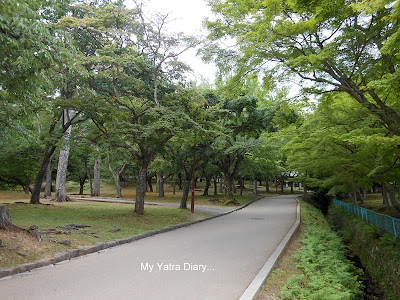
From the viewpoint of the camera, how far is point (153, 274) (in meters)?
5.43

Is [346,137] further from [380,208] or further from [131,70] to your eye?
[380,208]

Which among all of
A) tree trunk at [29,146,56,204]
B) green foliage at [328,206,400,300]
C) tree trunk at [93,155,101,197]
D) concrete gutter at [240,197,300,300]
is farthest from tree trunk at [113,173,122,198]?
concrete gutter at [240,197,300,300]

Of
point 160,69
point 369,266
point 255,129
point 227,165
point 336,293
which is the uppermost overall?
point 160,69

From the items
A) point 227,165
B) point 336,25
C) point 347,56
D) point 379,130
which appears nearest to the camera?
point 336,25

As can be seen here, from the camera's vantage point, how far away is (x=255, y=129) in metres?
20.5

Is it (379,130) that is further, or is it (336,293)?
(379,130)

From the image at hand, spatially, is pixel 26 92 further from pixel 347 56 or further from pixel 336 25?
pixel 347 56

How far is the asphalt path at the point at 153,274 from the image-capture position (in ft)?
14.5

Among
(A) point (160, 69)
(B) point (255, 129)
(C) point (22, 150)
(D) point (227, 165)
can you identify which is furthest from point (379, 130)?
(C) point (22, 150)

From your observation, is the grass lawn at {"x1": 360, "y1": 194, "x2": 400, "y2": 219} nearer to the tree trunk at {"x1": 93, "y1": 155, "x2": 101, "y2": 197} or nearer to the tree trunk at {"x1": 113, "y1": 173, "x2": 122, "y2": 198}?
the tree trunk at {"x1": 113, "y1": 173, "x2": 122, "y2": 198}

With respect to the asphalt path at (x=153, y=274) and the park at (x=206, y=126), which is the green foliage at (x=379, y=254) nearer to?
the park at (x=206, y=126)

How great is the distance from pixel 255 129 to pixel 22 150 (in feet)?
59.1

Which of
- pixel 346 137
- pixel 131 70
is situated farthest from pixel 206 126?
pixel 346 137

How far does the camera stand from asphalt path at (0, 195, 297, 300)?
14.5 feet
